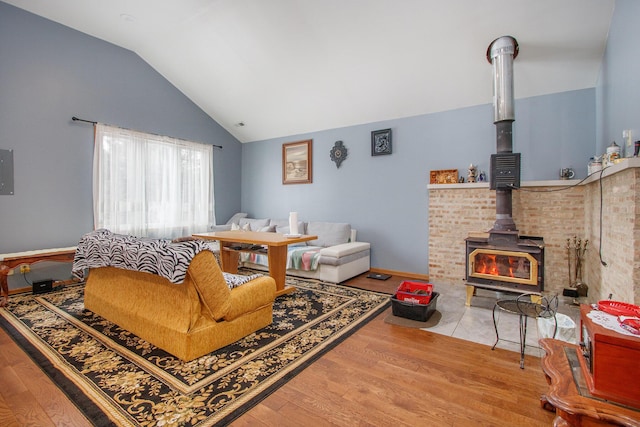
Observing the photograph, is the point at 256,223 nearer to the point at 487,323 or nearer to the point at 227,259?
the point at 227,259

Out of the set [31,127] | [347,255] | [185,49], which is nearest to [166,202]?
[31,127]

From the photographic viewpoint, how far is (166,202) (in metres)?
5.45

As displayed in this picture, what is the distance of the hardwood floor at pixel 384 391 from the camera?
162 centimetres

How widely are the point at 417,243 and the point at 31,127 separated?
18.5ft

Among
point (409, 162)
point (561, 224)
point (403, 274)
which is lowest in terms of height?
point (403, 274)

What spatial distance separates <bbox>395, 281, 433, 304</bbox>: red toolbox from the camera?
117 inches

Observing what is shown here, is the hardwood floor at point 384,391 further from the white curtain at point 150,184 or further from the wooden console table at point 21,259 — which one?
the white curtain at point 150,184

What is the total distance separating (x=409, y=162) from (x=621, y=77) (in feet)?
8.24

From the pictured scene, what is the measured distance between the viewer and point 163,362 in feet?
7.13

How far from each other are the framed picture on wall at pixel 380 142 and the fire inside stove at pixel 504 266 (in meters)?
2.26

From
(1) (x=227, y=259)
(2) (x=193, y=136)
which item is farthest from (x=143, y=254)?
(2) (x=193, y=136)

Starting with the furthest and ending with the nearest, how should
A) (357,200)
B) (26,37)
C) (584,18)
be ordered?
(357,200)
(26,37)
(584,18)

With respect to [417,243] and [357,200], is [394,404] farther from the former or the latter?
[357,200]

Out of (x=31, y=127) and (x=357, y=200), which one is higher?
(x=31, y=127)
